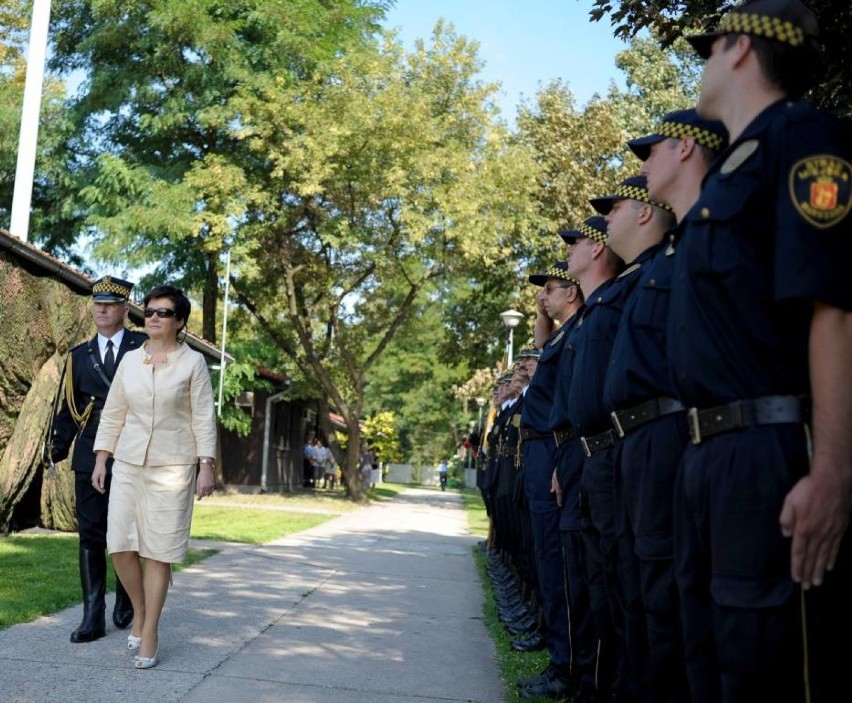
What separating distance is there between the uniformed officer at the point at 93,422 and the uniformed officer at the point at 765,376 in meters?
4.71

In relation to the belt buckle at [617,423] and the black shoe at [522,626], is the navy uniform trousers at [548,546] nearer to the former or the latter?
the black shoe at [522,626]

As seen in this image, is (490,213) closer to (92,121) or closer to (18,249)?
(92,121)

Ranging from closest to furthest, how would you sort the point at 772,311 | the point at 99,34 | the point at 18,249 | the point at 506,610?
the point at 772,311 → the point at 506,610 → the point at 18,249 → the point at 99,34

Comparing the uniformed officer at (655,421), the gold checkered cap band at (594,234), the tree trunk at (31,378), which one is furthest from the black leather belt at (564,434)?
the tree trunk at (31,378)

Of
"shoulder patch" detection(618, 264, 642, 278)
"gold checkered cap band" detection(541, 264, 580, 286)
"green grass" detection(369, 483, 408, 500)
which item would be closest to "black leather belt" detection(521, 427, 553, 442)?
"gold checkered cap band" detection(541, 264, 580, 286)

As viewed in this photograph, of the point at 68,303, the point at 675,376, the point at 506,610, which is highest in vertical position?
the point at 68,303

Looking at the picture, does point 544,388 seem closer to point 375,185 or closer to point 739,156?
point 739,156

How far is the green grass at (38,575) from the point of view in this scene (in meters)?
7.27

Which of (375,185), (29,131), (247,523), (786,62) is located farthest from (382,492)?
(786,62)

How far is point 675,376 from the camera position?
2932 millimetres

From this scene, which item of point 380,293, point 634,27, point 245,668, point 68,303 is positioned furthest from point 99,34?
point 245,668

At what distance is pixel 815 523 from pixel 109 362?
5532 mm

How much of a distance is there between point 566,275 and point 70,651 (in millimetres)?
3709

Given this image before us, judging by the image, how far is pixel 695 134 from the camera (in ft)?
12.1
